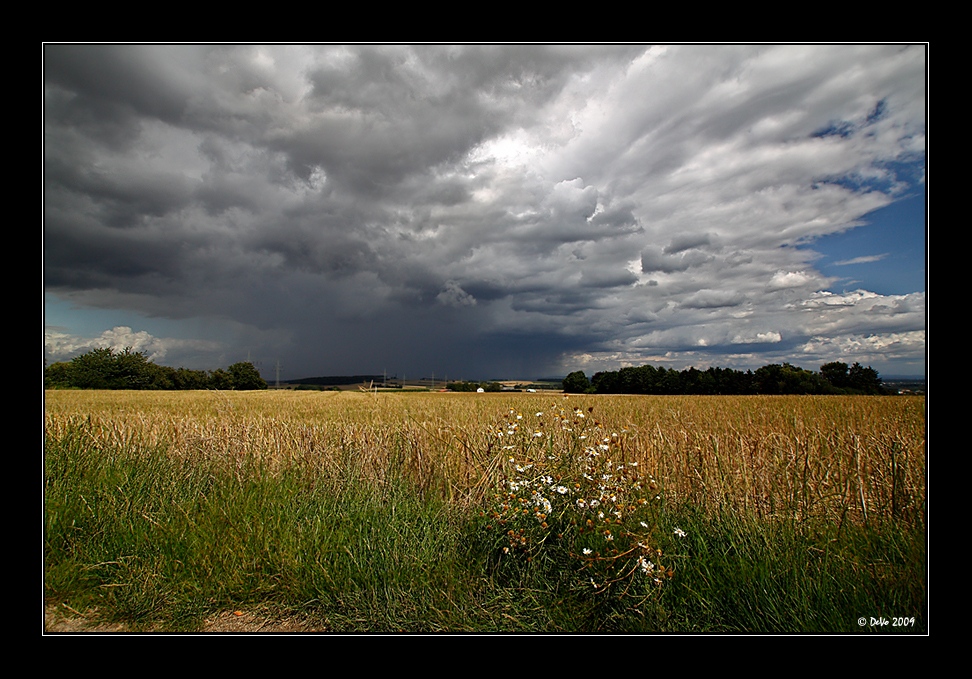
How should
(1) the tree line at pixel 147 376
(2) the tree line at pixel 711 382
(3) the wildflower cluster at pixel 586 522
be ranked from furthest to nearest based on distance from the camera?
(1) the tree line at pixel 147 376 < (2) the tree line at pixel 711 382 < (3) the wildflower cluster at pixel 586 522

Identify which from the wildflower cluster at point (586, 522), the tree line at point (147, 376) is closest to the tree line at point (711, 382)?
the wildflower cluster at point (586, 522)

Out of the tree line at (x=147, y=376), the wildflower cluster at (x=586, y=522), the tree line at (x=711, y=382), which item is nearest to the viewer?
the wildflower cluster at (x=586, y=522)

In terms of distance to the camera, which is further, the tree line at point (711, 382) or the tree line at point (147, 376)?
the tree line at point (147, 376)

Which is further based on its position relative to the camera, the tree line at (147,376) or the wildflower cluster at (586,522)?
the tree line at (147,376)

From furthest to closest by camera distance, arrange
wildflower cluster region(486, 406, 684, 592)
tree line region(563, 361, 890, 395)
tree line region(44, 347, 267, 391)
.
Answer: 1. tree line region(44, 347, 267, 391)
2. tree line region(563, 361, 890, 395)
3. wildflower cluster region(486, 406, 684, 592)

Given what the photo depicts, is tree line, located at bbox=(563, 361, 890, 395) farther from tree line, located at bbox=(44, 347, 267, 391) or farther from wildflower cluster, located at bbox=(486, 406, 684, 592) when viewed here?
tree line, located at bbox=(44, 347, 267, 391)

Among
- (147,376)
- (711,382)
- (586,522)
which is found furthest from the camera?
(147,376)

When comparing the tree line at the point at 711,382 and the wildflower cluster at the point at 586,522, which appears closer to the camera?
the wildflower cluster at the point at 586,522

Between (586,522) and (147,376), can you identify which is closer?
(586,522)

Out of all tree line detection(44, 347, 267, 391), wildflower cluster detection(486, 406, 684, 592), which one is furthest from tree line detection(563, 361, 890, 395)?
tree line detection(44, 347, 267, 391)

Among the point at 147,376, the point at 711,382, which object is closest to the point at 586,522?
the point at 711,382

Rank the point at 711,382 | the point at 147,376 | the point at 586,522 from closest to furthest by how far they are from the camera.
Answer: the point at 586,522 < the point at 711,382 < the point at 147,376

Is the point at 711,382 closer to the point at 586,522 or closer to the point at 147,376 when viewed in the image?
the point at 586,522

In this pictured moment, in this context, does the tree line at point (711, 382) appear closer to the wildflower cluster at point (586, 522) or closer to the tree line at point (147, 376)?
the wildflower cluster at point (586, 522)
